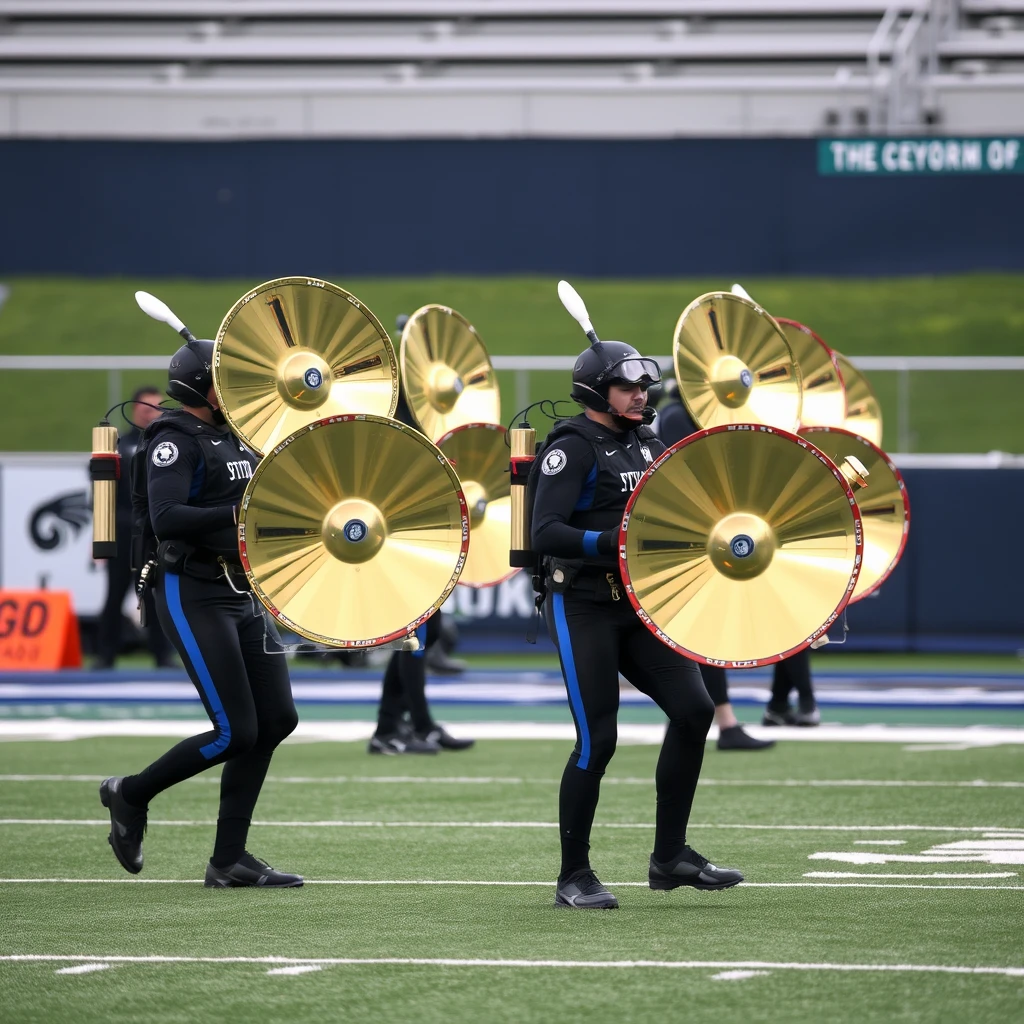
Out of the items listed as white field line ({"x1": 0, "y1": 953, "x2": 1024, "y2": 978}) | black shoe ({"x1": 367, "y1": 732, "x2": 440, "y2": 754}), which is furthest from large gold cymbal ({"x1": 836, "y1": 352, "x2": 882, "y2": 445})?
white field line ({"x1": 0, "y1": 953, "x2": 1024, "y2": 978})

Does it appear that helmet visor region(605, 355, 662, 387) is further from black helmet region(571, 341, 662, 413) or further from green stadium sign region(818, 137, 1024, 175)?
green stadium sign region(818, 137, 1024, 175)

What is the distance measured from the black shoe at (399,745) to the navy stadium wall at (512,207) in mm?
14757

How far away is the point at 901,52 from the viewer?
92.1 ft

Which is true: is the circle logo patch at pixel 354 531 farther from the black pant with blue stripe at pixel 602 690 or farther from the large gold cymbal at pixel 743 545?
the large gold cymbal at pixel 743 545

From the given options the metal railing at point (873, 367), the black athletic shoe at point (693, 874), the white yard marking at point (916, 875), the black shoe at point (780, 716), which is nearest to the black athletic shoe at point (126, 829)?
the black athletic shoe at point (693, 874)

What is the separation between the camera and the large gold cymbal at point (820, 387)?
437 inches

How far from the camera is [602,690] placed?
276 inches

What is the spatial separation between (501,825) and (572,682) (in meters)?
2.44

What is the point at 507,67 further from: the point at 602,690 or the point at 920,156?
the point at 602,690

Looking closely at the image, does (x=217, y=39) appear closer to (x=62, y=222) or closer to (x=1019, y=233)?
(x=62, y=222)

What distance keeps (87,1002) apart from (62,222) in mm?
22773

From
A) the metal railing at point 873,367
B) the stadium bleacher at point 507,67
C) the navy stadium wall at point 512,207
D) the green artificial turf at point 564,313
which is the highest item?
the stadium bleacher at point 507,67

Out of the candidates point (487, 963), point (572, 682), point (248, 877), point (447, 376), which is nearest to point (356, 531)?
point (572, 682)

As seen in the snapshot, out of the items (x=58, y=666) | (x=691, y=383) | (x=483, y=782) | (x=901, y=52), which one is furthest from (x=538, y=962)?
(x=901, y=52)
